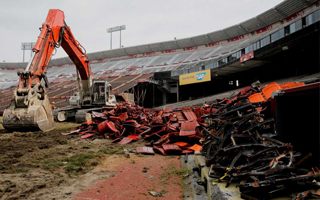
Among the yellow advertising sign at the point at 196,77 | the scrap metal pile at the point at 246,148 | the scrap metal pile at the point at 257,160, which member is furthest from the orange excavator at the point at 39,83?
the yellow advertising sign at the point at 196,77

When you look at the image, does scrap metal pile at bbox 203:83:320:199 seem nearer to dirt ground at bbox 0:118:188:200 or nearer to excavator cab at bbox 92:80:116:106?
dirt ground at bbox 0:118:188:200

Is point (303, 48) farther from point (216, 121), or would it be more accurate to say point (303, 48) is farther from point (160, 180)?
point (160, 180)

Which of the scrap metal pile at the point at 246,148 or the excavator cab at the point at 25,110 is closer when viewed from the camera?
the scrap metal pile at the point at 246,148

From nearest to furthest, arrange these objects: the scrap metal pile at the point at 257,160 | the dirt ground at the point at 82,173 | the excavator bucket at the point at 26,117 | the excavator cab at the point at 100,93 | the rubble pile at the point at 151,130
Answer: the scrap metal pile at the point at 257,160 < the dirt ground at the point at 82,173 < the rubble pile at the point at 151,130 < the excavator bucket at the point at 26,117 < the excavator cab at the point at 100,93

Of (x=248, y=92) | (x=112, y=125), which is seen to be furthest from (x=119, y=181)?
(x=112, y=125)

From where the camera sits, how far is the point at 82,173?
592cm

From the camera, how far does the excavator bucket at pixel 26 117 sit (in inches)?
413

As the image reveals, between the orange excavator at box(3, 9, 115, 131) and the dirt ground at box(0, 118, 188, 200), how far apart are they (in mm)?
1718

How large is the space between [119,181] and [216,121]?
2.57 m

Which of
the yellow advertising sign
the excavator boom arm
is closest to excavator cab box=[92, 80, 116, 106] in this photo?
the excavator boom arm

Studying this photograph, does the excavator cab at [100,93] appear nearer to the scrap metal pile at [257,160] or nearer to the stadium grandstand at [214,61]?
the scrap metal pile at [257,160]

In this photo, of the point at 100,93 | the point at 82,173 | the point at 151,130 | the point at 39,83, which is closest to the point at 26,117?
the point at 39,83

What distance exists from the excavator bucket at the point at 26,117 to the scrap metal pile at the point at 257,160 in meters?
7.12

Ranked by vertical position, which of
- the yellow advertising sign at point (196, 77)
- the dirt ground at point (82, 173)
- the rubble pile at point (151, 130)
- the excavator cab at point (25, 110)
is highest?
the yellow advertising sign at point (196, 77)
